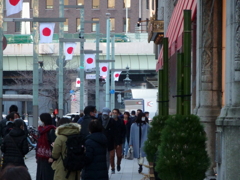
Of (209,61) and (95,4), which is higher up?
(95,4)

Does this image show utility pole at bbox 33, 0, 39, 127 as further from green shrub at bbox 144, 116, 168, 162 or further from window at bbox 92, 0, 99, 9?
window at bbox 92, 0, 99, 9

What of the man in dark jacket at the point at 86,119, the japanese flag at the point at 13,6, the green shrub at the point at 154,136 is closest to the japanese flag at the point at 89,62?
the japanese flag at the point at 13,6

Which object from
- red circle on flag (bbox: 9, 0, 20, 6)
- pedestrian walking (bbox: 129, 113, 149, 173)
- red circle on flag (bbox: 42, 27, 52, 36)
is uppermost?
red circle on flag (bbox: 9, 0, 20, 6)

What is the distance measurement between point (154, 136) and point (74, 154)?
95.4 inches

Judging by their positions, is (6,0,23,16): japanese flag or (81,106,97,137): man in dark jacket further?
(6,0,23,16): japanese flag

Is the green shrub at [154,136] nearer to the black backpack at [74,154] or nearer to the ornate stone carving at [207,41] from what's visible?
the black backpack at [74,154]

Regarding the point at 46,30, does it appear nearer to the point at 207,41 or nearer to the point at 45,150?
the point at 207,41

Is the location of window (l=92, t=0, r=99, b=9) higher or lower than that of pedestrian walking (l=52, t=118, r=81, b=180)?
higher

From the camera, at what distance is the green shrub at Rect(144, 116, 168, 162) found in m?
11.6

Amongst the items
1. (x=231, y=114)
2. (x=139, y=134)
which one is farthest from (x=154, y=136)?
(x=139, y=134)

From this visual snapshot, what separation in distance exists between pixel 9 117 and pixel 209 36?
4.78 metres

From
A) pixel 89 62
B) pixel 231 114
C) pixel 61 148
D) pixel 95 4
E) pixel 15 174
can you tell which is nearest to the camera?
pixel 15 174

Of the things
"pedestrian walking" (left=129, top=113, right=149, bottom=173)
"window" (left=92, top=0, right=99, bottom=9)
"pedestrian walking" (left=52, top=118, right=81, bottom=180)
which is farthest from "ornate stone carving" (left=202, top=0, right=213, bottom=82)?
"window" (left=92, top=0, right=99, bottom=9)

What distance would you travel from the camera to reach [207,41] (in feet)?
Answer: 44.8
